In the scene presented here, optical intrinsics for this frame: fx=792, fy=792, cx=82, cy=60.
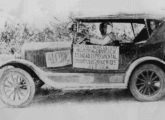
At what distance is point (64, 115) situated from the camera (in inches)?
344

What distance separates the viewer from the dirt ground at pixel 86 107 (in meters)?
8.68

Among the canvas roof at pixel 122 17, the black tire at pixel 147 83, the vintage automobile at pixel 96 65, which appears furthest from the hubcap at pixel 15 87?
the black tire at pixel 147 83

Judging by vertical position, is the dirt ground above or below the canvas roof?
below

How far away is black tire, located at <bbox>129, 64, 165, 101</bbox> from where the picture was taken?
9086 mm

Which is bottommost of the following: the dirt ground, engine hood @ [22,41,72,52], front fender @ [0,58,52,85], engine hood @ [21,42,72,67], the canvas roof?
the dirt ground

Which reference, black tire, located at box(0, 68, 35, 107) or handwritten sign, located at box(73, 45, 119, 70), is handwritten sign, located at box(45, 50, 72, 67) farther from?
black tire, located at box(0, 68, 35, 107)

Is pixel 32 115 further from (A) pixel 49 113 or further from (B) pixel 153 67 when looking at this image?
(B) pixel 153 67

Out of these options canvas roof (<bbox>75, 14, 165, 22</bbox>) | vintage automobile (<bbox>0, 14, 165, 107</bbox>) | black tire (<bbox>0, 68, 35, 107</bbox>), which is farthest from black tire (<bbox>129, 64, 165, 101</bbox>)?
black tire (<bbox>0, 68, 35, 107</bbox>)

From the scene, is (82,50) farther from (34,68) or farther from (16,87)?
(16,87)

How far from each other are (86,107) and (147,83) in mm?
763

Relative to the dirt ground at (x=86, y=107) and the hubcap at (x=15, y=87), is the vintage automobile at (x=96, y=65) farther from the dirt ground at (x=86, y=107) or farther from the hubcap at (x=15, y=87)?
the dirt ground at (x=86, y=107)

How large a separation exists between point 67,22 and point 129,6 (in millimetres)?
730

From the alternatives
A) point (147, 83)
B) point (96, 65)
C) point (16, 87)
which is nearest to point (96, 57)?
point (96, 65)

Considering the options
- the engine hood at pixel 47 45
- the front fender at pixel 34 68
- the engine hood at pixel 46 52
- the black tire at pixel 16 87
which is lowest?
the black tire at pixel 16 87
